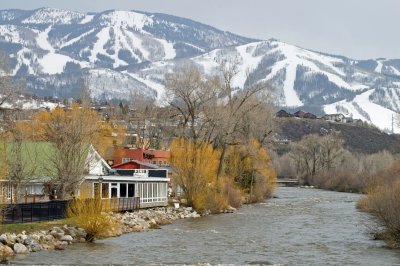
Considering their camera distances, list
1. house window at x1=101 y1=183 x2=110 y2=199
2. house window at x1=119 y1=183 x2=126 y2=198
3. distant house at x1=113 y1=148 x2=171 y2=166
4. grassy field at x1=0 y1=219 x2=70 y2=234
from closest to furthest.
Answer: grassy field at x1=0 y1=219 x2=70 y2=234 → house window at x1=101 y1=183 x2=110 y2=199 → house window at x1=119 y1=183 x2=126 y2=198 → distant house at x1=113 y1=148 x2=171 y2=166

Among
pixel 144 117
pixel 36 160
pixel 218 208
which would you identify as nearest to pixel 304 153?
pixel 144 117

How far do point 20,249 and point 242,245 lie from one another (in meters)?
12.3

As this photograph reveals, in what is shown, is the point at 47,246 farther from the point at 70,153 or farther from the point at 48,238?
the point at 70,153

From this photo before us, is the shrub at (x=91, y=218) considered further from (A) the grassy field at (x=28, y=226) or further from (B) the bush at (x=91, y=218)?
(A) the grassy field at (x=28, y=226)

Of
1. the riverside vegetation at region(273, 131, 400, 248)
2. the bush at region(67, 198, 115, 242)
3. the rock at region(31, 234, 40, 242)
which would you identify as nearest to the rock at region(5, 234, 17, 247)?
the rock at region(31, 234, 40, 242)

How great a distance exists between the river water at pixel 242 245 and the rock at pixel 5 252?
74 centimetres

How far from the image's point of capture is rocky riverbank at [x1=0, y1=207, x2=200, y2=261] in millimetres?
34562

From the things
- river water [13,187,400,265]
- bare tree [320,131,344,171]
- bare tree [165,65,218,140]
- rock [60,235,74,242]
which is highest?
bare tree [165,65,218,140]

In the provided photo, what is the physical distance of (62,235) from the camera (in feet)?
126

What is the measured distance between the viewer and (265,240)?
4275cm

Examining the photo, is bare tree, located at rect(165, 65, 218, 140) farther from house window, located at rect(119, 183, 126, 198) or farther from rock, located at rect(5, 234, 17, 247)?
rock, located at rect(5, 234, 17, 247)

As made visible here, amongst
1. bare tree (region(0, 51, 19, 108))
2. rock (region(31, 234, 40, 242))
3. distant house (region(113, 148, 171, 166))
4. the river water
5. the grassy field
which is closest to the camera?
the river water

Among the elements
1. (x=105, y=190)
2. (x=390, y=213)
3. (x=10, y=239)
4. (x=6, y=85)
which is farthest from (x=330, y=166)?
(x=10, y=239)

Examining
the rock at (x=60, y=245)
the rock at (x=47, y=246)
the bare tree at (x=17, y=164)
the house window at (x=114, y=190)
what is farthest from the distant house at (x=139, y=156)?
the rock at (x=47, y=246)
